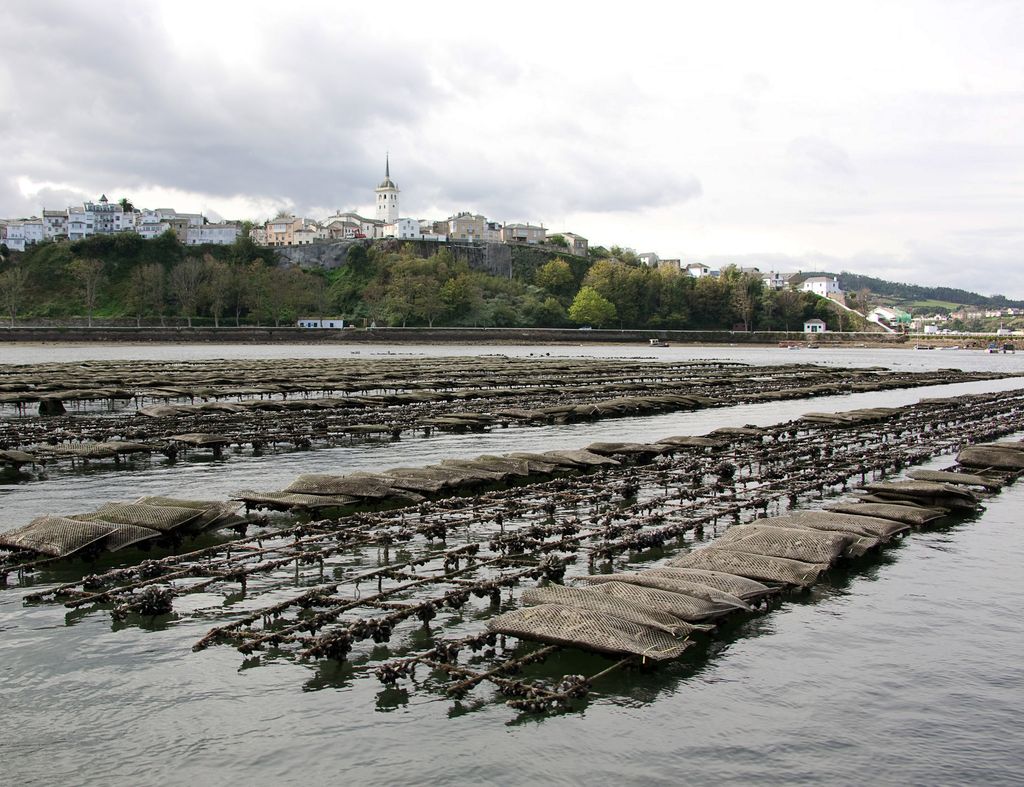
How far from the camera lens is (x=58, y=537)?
1555cm

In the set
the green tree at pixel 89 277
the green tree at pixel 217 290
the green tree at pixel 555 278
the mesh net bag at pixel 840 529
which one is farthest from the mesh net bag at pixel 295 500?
the green tree at pixel 555 278

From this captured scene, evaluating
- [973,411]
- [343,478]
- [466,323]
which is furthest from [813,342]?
[343,478]

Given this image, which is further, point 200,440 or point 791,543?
point 200,440

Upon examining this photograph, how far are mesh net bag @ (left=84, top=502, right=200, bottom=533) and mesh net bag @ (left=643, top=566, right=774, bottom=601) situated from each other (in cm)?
893

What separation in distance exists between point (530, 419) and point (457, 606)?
26302 mm

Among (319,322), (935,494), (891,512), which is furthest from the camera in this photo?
(319,322)

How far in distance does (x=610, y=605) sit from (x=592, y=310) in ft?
527

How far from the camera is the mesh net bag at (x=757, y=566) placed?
47.7 feet

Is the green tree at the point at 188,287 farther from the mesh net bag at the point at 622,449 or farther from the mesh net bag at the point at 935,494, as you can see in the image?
the mesh net bag at the point at 935,494

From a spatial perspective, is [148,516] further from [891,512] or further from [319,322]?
[319,322]

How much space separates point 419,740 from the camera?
979 centimetres

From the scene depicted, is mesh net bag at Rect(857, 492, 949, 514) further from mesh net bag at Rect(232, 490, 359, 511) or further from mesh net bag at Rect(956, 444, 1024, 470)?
mesh net bag at Rect(232, 490, 359, 511)

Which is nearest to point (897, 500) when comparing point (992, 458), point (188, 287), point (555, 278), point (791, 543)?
point (791, 543)

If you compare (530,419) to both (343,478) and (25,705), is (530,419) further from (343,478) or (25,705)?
(25,705)
